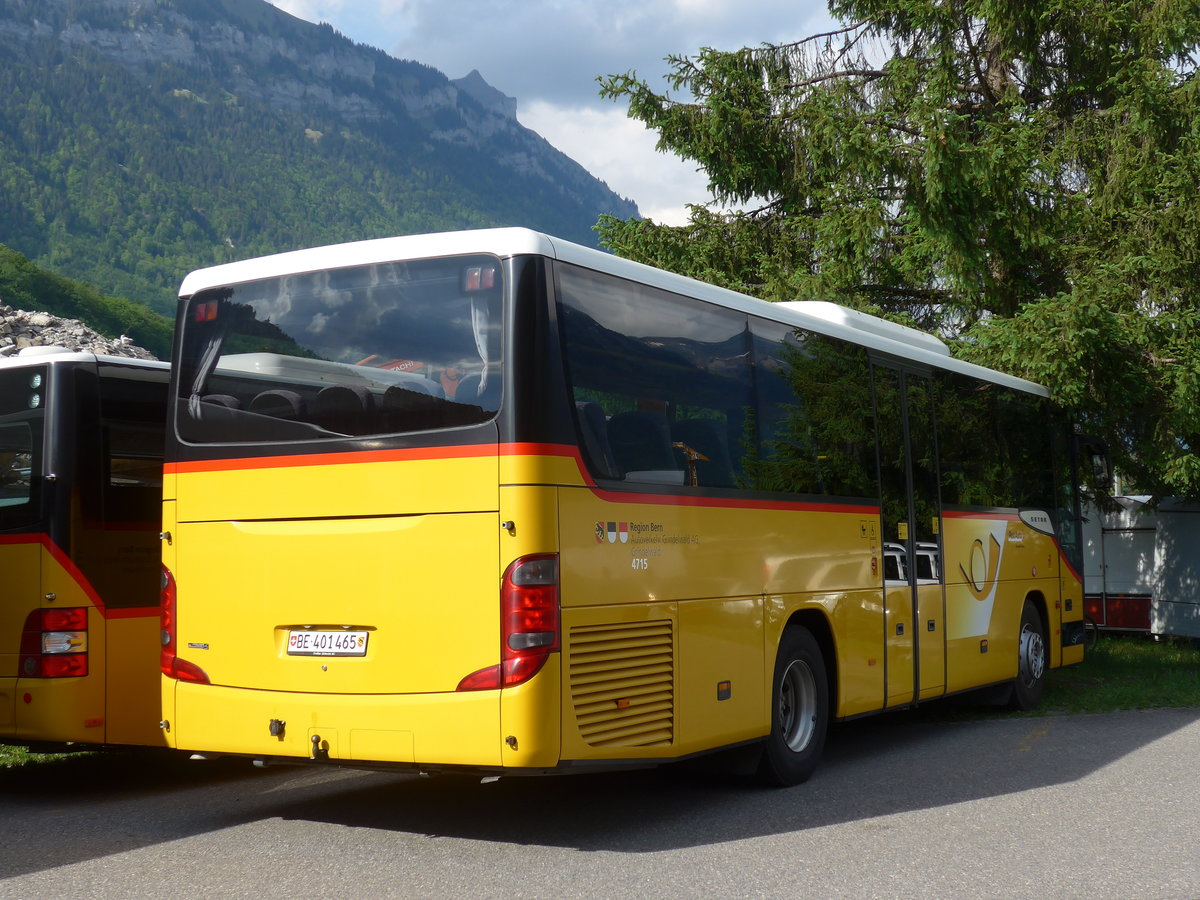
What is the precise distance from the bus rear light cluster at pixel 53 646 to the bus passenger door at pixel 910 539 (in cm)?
527

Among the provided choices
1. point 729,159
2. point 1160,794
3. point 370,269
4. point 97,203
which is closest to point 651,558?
point 370,269

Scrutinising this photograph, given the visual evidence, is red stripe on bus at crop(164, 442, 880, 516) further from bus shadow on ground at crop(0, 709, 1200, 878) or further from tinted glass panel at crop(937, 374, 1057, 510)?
tinted glass panel at crop(937, 374, 1057, 510)

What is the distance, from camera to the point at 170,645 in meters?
7.31

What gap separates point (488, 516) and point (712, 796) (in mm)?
2704

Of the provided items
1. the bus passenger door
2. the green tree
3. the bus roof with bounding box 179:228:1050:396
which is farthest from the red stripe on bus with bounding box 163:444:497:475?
the green tree

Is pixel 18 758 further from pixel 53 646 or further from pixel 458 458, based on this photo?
pixel 458 458

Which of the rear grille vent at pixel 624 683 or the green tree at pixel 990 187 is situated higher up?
the green tree at pixel 990 187

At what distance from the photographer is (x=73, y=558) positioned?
8.14 meters

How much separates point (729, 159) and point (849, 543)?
11507 millimetres

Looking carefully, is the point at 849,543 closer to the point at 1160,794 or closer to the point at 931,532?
the point at 931,532

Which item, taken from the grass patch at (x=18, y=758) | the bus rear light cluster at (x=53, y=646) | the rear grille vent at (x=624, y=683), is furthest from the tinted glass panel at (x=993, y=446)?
the grass patch at (x=18, y=758)

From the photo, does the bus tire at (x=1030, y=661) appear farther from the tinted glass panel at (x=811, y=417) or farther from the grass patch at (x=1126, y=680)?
the tinted glass panel at (x=811, y=417)

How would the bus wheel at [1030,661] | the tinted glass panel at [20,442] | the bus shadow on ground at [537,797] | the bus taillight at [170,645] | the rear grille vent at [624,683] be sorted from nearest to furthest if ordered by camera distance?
the rear grille vent at [624,683], the bus shadow on ground at [537,797], the bus taillight at [170,645], the tinted glass panel at [20,442], the bus wheel at [1030,661]

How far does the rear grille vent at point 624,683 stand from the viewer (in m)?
6.44
